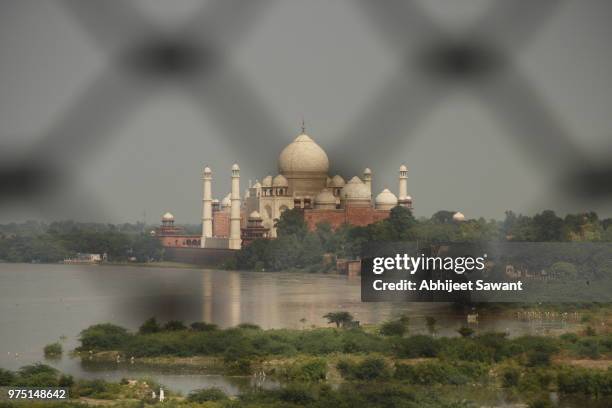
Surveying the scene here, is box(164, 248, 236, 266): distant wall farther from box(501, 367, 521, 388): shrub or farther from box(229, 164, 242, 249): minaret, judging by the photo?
box(501, 367, 521, 388): shrub

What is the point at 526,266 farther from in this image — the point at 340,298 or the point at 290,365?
the point at 290,365

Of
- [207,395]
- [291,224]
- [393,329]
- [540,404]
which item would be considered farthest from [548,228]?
→ [207,395]

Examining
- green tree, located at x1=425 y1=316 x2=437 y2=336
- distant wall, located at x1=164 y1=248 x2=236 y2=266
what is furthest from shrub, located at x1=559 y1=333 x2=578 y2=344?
distant wall, located at x1=164 y1=248 x2=236 y2=266

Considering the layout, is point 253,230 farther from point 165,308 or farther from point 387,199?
point 165,308

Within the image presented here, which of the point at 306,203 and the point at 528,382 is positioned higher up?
the point at 306,203

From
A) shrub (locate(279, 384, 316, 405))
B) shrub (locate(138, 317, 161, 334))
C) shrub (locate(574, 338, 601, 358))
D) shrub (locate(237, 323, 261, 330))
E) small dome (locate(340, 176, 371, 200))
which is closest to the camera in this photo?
shrub (locate(279, 384, 316, 405))

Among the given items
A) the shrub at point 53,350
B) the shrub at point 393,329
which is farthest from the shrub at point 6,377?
the shrub at point 393,329

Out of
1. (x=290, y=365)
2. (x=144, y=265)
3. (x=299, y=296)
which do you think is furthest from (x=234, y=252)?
(x=290, y=365)
